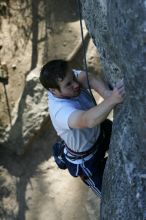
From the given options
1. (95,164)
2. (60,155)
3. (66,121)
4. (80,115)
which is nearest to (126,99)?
(80,115)

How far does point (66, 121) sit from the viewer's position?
2.89 meters

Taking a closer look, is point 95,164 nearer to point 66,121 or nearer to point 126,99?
point 66,121

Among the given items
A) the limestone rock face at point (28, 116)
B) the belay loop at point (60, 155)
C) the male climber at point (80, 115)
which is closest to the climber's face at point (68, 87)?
the male climber at point (80, 115)

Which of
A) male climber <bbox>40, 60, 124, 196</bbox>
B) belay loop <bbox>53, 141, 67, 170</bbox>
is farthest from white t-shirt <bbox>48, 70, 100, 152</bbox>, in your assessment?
belay loop <bbox>53, 141, 67, 170</bbox>

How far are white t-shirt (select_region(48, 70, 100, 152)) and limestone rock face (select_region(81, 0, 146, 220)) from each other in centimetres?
21

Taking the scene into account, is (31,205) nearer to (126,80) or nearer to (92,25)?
(92,25)

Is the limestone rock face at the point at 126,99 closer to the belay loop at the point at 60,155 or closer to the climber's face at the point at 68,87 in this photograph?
the climber's face at the point at 68,87

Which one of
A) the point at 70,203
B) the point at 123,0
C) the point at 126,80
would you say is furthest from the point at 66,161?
the point at 70,203

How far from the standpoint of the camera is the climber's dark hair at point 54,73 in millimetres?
2914

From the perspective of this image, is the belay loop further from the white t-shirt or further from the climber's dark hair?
the climber's dark hair

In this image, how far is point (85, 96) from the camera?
315cm

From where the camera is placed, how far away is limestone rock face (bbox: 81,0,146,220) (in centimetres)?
221

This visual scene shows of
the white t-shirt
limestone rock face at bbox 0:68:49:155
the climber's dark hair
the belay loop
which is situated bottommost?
limestone rock face at bbox 0:68:49:155

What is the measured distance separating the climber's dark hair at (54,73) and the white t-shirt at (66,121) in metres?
0.11
